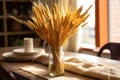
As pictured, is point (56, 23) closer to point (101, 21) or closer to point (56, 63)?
point (56, 63)

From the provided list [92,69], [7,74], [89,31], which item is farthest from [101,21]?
[7,74]

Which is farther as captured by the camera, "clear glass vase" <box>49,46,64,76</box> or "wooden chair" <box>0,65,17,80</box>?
"clear glass vase" <box>49,46,64,76</box>

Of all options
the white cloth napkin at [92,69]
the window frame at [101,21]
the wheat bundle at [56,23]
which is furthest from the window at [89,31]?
the wheat bundle at [56,23]

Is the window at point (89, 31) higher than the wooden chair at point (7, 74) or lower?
higher

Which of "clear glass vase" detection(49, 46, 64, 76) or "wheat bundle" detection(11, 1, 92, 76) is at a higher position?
"wheat bundle" detection(11, 1, 92, 76)

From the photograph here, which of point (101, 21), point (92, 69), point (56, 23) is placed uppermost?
point (101, 21)

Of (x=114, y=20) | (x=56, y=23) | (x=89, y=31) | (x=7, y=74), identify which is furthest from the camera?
(x=89, y=31)

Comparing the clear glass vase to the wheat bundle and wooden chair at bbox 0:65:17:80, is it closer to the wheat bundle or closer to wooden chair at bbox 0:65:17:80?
the wheat bundle

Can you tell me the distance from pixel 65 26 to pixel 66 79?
0.99ft

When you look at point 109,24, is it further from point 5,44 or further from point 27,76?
point 27,76

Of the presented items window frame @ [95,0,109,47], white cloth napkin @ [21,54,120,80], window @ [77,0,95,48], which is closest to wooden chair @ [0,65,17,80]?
white cloth napkin @ [21,54,120,80]

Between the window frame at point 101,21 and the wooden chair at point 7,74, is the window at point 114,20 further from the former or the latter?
the wooden chair at point 7,74

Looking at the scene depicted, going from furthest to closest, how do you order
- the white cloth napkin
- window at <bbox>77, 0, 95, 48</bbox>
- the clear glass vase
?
1. window at <bbox>77, 0, 95, 48</bbox>
2. the clear glass vase
3. the white cloth napkin

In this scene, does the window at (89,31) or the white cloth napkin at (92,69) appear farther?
the window at (89,31)
